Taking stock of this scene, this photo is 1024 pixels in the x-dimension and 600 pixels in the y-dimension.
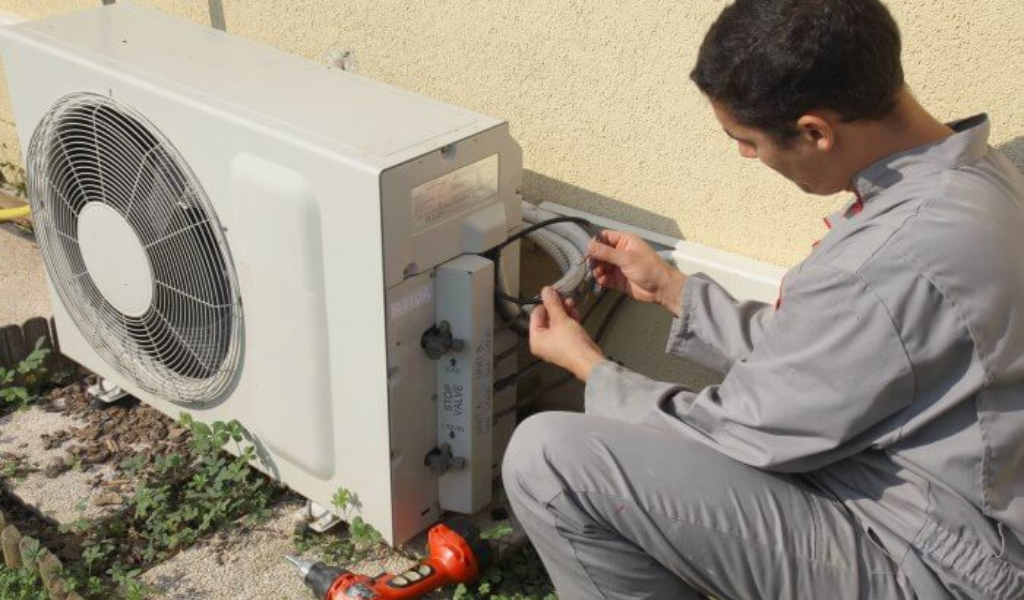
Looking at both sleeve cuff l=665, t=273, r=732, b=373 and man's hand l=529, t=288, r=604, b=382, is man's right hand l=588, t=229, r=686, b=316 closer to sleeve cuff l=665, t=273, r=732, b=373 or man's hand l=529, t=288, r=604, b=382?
sleeve cuff l=665, t=273, r=732, b=373

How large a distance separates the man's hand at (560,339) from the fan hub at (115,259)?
955mm

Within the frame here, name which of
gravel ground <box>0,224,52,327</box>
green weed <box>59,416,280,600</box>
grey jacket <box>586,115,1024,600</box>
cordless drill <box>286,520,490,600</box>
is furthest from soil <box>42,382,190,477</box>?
grey jacket <box>586,115,1024,600</box>

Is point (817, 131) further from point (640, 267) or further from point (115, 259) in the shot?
point (115, 259)

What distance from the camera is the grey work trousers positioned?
202 centimetres

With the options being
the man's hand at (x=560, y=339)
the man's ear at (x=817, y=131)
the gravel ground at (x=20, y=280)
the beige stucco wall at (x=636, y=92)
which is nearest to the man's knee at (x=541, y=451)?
the man's hand at (x=560, y=339)

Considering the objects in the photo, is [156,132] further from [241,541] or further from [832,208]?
[832,208]

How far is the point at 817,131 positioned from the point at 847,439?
1.57 feet

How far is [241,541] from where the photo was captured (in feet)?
9.27

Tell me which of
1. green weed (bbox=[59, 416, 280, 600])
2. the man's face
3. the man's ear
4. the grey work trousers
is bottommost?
green weed (bbox=[59, 416, 280, 600])

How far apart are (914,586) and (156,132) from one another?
5.67 feet

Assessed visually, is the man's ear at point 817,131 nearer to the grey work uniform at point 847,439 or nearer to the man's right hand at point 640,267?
the grey work uniform at point 847,439

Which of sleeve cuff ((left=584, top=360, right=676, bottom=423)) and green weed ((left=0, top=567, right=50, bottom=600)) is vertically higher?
sleeve cuff ((left=584, top=360, right=676, bottom=423))

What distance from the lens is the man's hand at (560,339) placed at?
228cm

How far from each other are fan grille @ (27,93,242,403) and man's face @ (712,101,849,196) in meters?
1.14
